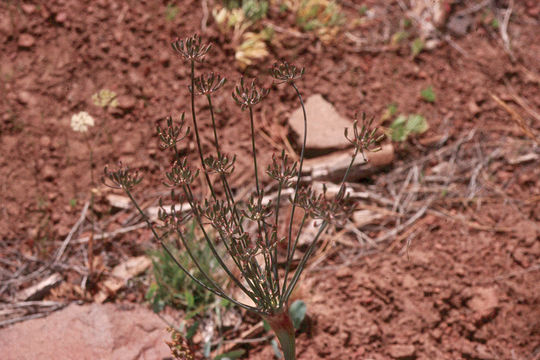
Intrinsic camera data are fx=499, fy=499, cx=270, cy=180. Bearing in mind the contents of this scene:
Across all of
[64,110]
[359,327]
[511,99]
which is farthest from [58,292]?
[511,99]

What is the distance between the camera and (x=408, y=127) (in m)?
3.52

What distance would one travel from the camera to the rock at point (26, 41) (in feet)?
11.5

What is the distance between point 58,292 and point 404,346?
1.98m

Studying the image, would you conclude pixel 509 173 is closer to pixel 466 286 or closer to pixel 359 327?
pixel 466 286

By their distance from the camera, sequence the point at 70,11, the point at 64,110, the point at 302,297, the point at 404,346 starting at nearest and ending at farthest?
the point at 404,346
the point at 302,297
the point at 64,110
the point at 70,11

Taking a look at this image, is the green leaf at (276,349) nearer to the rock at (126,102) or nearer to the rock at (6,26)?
the rock at (126,102)

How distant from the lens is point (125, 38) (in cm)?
368

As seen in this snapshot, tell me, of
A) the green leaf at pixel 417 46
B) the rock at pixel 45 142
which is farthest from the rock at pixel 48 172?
the green leaf at pixel 417 46

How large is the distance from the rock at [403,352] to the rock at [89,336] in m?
1.18

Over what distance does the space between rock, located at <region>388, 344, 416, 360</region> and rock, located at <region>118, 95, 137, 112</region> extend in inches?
90.7

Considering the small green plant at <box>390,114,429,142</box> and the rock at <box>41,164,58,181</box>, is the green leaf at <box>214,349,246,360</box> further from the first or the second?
the small green plant at <box>390,114,429,142</box>

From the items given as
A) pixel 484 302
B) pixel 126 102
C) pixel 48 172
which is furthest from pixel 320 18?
pixel 484 302

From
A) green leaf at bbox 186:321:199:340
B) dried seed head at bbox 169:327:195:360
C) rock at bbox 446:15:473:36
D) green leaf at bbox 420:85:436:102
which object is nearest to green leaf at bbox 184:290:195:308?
green leaf at bbox 186:321:199:340

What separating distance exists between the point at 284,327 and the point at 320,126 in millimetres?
1813
